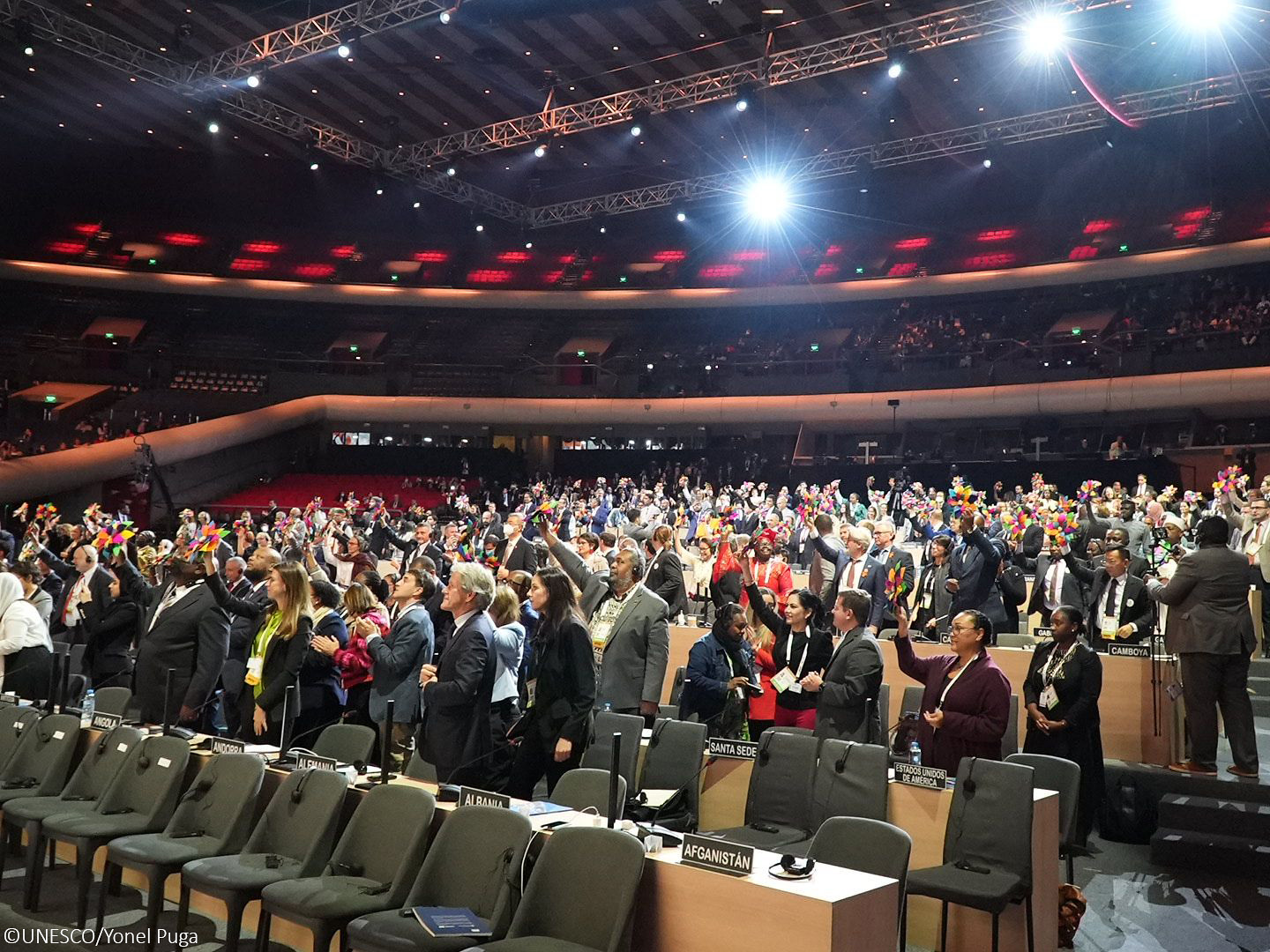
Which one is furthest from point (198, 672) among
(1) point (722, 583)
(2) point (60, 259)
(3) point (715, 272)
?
(2) point (60, 259)

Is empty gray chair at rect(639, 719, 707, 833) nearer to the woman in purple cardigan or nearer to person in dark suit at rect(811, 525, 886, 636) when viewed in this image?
the woman in purple cardigan

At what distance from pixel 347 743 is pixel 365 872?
117 centimetres

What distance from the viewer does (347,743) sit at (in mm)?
5098

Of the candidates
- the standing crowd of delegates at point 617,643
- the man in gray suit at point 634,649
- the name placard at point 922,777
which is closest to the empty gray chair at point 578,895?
the standing crowd of delegates at point 617,643

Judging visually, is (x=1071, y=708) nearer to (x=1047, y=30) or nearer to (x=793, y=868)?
(x=793, y=868)

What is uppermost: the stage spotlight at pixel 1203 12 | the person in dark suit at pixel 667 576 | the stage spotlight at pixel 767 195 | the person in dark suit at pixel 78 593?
the stage spotlight at pixel 767 195

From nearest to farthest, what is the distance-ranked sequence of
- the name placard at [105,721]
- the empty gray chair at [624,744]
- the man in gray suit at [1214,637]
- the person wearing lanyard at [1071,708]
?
the empty gray chair at [624,744] < the name placard at [105,721] < the person wearing lanyard at [1071,708] < the man in gray suit at [1214,637]

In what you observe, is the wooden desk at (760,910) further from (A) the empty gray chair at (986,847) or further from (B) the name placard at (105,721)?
(B) the name placard at (105,721)

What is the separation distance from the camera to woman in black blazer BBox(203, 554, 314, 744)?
5.49m

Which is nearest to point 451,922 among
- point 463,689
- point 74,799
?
point 463,689

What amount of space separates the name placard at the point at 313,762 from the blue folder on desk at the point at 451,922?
1078 mm

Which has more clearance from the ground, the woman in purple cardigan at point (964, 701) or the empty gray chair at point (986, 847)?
the woman in purple cardigan at point (964, 701)

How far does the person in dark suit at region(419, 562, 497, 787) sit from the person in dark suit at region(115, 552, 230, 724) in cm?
159

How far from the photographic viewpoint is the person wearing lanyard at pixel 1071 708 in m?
5.76
